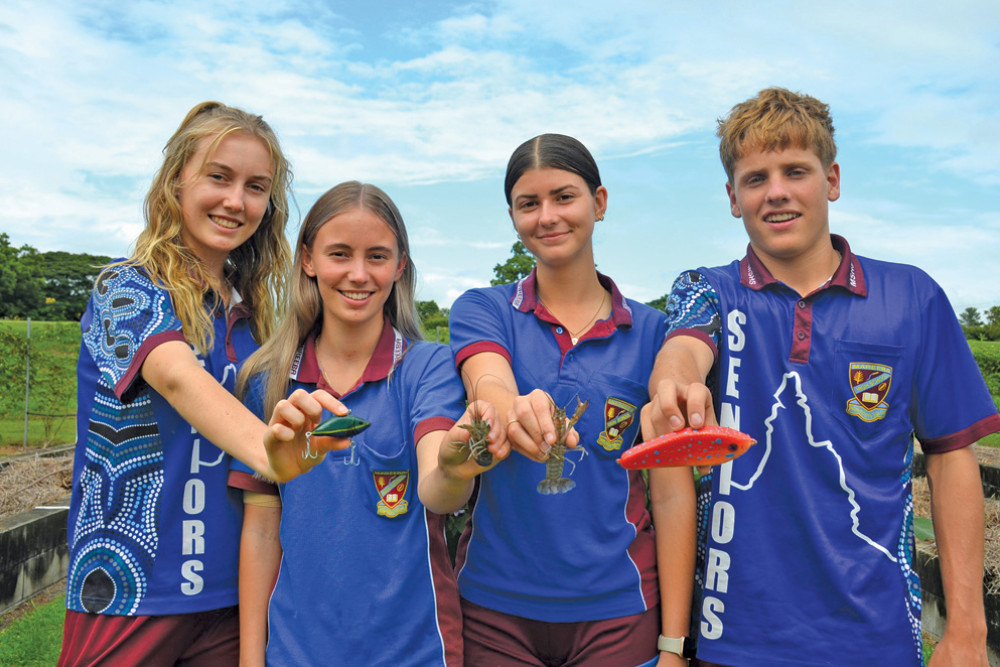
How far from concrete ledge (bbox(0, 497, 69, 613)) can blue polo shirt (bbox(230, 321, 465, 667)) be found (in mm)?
5377

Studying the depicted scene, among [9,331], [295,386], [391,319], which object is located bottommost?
[295,386]

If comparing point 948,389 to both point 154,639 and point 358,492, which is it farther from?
point 154,639

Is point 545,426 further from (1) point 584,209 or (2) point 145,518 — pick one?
(2) point 145,518

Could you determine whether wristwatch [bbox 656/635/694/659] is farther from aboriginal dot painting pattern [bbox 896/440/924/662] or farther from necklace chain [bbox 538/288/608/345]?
necklace chain [bbox 538/288/608/345]

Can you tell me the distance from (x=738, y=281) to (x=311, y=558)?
5.92 feet

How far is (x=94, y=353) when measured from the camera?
268 cm

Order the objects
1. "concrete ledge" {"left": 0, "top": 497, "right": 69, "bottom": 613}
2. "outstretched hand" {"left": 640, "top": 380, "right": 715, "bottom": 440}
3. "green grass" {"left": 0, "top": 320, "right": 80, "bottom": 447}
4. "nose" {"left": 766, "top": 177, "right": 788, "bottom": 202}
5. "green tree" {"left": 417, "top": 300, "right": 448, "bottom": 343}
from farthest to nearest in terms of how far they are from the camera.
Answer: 1. "green tree" {"left": 417, "top": 300, "right": 448, "bottom": 343}
2. "green grass" {"left": 0, "top": 320, "right": 80, "bottom": 447}
3. "concrete ledge" {"left": 0, "top": 497, "right": 69, "bottom": 613}
4. "nose" {"left": 766, "top": 177, "right": 788, "bottom": 202}
5. "outstretched hand" {"left": 640, "top": 380, "right": 715, "bottom": 440}

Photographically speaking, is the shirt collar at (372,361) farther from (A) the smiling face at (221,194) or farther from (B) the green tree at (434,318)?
(B) the green tree at (434,318)

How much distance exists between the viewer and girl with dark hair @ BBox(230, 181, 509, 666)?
2494 millimetres

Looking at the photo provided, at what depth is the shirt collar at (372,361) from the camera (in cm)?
273

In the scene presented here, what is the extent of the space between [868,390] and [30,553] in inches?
287

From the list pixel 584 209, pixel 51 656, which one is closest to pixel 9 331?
pixel 51 656

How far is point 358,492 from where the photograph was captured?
8.50ft

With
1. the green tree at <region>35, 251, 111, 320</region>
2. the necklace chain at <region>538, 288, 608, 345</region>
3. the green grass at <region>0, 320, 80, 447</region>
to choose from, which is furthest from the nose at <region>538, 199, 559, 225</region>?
the green tree at <region>35, 251, 111, 320</region>
